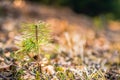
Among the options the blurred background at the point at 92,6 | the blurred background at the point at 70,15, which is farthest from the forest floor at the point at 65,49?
the blurred background at the point at 92,6

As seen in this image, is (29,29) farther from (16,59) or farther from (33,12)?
(33,12)

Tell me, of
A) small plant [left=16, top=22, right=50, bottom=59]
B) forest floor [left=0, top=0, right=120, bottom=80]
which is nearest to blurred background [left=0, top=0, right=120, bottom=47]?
forest floor [left=0, top=0, right=120, bottom=80]

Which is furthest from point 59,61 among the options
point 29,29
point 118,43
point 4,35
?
point 118,43

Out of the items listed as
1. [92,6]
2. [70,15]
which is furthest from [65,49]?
[92,6]

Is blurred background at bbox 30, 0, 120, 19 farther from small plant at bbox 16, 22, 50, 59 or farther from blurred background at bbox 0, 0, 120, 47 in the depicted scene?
small plant at bbox 16, 22, 50, 59

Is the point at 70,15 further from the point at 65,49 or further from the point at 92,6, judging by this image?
the point at 65,49

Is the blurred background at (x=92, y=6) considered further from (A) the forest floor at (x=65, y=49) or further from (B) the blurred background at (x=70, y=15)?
(A) the forest floor at (x=65, y=49)
